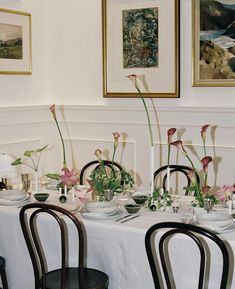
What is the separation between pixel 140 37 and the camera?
5.09 meters

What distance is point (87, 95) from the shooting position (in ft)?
18.1

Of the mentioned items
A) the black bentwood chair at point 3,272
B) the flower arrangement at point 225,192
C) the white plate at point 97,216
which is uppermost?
the flower arrangement at point 225,192

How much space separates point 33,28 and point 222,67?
6.23 ft

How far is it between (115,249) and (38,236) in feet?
1.76

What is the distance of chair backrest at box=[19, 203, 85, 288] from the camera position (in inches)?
117

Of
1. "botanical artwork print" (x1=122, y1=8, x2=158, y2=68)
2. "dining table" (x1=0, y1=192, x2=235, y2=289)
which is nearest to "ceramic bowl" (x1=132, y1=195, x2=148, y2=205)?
"dining table" (x1=0, y1=192, x2=235, y2=289)

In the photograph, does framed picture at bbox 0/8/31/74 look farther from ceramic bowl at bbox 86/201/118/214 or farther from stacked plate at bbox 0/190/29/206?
ceramic bowl at bbox 86/201/118/214

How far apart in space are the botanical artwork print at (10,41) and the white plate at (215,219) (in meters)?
2.71

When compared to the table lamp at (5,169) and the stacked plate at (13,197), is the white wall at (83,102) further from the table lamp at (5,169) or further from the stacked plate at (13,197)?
the stacked plate at (13,197)

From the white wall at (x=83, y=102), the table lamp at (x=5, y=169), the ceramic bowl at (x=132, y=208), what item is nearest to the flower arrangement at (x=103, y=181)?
the ceramic bowl at (x=132, y=208)

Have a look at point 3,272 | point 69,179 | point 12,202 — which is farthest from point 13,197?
point 3,272

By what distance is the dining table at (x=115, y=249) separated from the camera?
2867mm

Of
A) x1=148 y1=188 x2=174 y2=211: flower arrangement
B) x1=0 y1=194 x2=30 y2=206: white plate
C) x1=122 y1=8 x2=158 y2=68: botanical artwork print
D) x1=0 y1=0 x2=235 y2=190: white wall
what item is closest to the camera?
x1=148 y1=188 x2=174 y2=211: flower arrangement

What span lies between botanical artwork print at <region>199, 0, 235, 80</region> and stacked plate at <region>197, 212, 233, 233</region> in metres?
1.83
